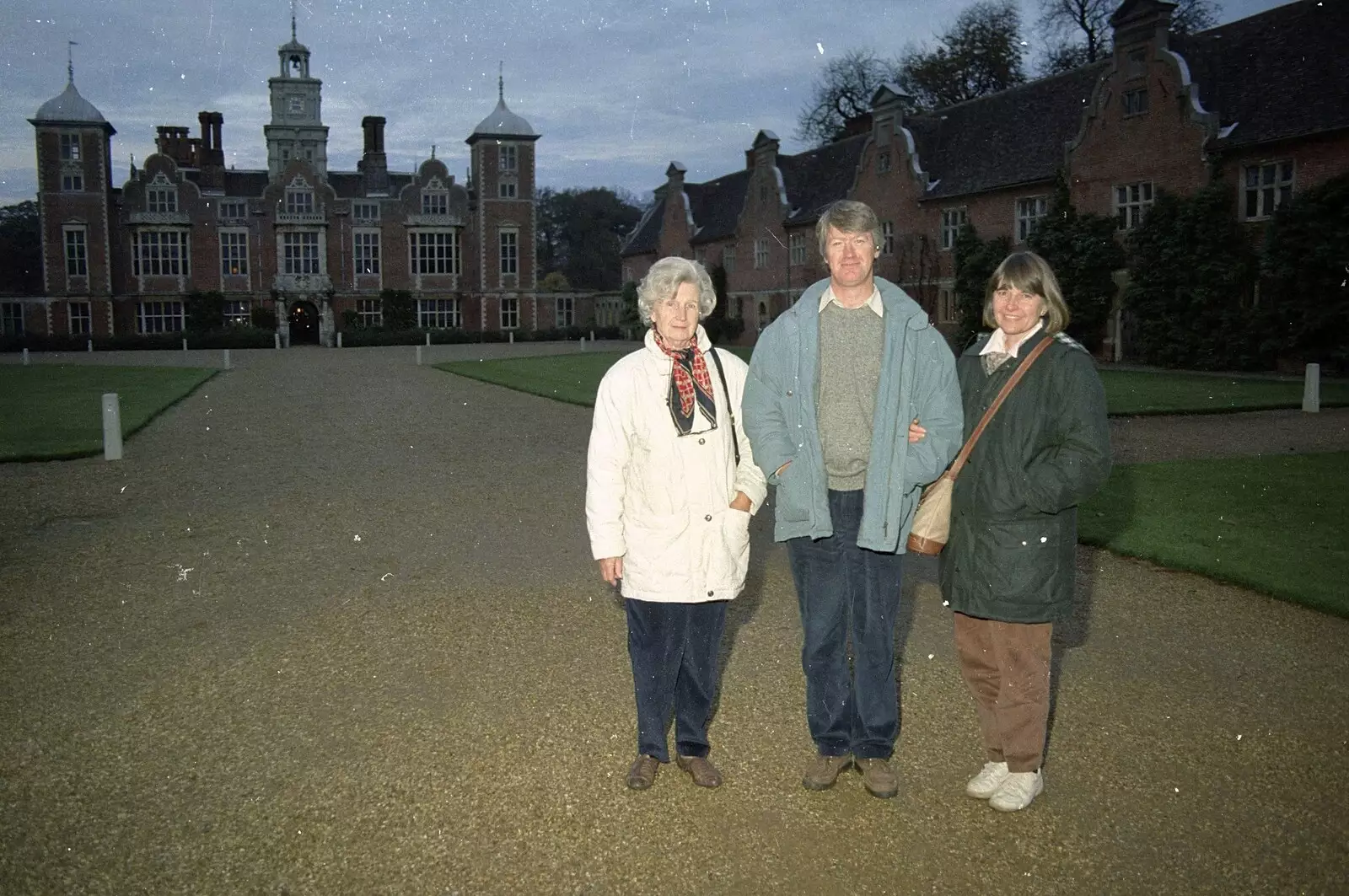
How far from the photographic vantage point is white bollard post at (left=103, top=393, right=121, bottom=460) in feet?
41.3

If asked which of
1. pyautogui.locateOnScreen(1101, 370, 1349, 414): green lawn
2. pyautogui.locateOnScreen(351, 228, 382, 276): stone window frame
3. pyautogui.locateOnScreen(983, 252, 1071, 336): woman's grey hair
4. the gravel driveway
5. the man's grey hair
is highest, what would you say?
pyautogui.locateOnScreen(351, 228, 382, 276): stone window frame

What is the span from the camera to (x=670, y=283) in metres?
3.92

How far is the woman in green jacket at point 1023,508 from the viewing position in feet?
12.3

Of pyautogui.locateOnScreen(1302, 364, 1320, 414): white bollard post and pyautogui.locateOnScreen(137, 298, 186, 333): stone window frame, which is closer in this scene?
pyautogui.locateOnScreen(1302, 364, 1320, 414): white bollard post

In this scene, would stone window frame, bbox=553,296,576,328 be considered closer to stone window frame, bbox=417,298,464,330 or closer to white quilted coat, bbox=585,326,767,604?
stone window frame, bbox=417,298,464,330

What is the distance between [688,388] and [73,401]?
19.7m

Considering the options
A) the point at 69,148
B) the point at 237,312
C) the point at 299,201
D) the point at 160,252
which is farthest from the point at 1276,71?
the point at 69,148

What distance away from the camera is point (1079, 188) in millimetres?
29344

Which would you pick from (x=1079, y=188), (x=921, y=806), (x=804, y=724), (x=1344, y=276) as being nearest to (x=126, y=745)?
(x=804, y=724)

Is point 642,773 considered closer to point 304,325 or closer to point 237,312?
point 237,312

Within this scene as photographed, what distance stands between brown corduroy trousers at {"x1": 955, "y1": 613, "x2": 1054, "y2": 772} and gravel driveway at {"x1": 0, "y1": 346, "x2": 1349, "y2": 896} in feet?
0.71

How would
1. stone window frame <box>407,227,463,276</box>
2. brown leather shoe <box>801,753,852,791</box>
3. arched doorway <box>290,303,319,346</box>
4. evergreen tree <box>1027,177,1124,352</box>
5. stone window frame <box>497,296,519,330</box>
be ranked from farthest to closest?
1. stone window frame <box>497,296,519,330</box>
2. stone window frame <box>407,227,463,276</box>
3. arched doorway <box>290,303,319,346</box>
4. evergreen tree <box>1027,177,1124,352</box>
5. brown leather shoe <box>801,753,852,791</box>

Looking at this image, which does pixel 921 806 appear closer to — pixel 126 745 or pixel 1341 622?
pixel 126 745

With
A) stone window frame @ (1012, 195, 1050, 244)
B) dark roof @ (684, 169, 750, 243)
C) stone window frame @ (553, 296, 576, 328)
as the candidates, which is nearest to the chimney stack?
stone window frame @ (553, 296, 576, 328)
